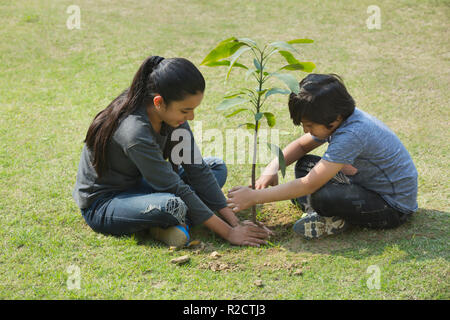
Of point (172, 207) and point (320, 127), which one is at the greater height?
point (320, 127)

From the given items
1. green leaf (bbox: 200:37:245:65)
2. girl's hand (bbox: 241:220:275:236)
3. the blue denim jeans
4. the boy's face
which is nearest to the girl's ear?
green leaf (bbox: 200:37:245:65)

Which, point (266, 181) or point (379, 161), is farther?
point (266, 181)

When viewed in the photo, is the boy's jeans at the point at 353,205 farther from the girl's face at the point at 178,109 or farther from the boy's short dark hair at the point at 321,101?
the girl's face at the point at 178,109

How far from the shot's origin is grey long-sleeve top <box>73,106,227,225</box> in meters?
2.36

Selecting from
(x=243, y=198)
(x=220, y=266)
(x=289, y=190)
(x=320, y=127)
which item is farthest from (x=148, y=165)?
(x=320, y=127)

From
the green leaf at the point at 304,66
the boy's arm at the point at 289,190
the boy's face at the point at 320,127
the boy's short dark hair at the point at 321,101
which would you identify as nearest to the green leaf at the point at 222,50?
the green leaf at the point at 304,66

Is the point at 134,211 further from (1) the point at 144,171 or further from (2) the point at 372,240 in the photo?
(2) the point at 372,240

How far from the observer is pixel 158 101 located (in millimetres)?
2348

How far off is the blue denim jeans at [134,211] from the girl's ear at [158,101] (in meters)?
0.43

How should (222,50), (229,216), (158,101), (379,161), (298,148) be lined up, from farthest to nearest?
(298,148) < (229,216) < (379,161) < (158,101) < (222,50)

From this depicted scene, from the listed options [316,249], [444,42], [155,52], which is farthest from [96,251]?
[444,42]

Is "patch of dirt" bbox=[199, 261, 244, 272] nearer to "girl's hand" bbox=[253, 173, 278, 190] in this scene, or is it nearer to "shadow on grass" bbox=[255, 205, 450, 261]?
"shadow on grass" bbox=[255, 205, 450, 261]

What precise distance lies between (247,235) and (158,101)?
825 millimetres

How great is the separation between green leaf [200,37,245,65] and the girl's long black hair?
0.11m
